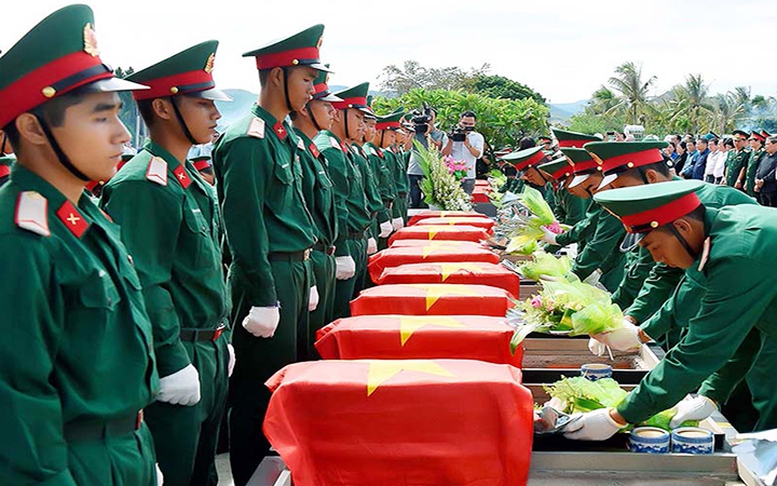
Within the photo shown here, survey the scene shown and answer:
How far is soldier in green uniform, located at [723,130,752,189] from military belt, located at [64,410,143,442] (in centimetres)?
1562

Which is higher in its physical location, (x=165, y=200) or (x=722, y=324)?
(x=165, y=200)

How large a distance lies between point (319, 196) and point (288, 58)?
772 millimetres

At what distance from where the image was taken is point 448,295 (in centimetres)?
381

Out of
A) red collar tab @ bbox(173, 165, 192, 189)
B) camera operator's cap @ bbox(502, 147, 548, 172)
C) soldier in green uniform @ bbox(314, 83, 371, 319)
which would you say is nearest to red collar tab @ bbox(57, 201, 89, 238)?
red collar tab @ bbox(173, 165, 192, 189)

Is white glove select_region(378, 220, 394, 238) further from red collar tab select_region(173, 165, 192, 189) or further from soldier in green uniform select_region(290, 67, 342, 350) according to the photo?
red collar tab select_region(173, 165, 192, 189)

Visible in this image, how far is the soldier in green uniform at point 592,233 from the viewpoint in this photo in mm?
4695

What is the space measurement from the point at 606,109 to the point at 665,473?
44.4 m

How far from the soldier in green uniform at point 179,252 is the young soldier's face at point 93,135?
665 mm

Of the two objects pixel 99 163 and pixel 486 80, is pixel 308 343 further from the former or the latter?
pixel 486 80

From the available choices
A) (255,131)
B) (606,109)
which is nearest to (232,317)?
(255,131)

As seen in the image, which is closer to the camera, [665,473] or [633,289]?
[665,473]

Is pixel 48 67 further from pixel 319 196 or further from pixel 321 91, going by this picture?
pixel 321 91

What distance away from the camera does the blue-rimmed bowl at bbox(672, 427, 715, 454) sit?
2375 millimetres

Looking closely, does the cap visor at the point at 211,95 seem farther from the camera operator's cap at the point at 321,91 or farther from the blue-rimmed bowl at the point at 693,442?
the blue-rimmed bowl at the point at 693,442
